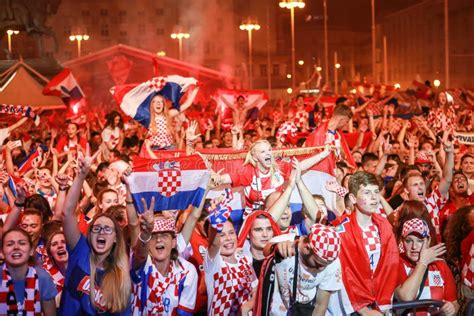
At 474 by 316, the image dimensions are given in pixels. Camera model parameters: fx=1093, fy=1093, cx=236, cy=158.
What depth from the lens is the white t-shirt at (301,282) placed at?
6.77 meters

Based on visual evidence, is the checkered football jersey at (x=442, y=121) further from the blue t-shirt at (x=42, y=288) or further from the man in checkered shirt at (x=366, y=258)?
the blue t-shirt at (x=42, y=288)

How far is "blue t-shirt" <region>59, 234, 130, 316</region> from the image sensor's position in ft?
24.1

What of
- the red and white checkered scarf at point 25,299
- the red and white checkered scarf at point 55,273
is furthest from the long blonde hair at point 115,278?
the red and white checkered scarf at point 55,273

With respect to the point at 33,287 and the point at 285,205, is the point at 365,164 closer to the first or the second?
the point at 285,205

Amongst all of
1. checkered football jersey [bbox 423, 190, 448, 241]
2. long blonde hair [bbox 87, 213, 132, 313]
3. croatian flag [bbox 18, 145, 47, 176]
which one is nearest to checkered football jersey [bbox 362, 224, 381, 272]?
long blonde hair [bbox 87, 213, 132, 313]

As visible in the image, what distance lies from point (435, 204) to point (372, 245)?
297 centimetres

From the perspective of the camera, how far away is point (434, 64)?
79062 mm

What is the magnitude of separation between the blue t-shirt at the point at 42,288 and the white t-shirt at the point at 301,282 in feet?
5.02

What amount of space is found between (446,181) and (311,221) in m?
2.22

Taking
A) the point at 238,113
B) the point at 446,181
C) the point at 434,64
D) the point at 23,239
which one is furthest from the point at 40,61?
the point at 434,64

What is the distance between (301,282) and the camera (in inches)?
267

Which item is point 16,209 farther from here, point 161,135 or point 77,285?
point 161,135

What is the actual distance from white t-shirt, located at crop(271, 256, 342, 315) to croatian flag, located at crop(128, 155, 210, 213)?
6.98 ft

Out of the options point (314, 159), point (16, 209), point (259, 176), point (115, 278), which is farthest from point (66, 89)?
point (115, 278)
